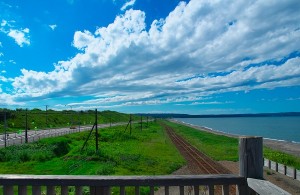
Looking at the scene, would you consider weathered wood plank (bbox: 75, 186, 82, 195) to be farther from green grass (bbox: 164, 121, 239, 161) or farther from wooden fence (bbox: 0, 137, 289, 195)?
green grass (bbox: 164, 121, 239, 161)

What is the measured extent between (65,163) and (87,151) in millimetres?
5750

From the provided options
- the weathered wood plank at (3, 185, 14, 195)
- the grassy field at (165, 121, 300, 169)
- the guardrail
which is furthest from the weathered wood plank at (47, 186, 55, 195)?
the grassy field at (165, 121, 300, 169)

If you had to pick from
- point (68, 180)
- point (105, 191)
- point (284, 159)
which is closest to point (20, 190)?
point (68, 180)

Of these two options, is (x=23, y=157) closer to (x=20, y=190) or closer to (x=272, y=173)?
(x=272, y=173)

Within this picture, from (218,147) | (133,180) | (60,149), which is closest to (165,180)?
(133,180)

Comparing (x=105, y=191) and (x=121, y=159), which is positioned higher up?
(x=105, y=191)

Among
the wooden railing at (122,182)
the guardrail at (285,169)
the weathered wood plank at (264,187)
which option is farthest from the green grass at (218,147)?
the weathered wood plank at (264,187)

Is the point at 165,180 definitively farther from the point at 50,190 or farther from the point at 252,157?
the point at 50,190

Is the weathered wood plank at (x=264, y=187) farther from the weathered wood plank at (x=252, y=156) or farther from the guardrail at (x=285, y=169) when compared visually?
the guardrail at (x=285, y=169)

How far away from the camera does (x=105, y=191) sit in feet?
11.3

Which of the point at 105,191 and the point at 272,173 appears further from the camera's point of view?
the point at 272,173

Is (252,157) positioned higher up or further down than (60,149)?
higher up

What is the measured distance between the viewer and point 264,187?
2.87 metres

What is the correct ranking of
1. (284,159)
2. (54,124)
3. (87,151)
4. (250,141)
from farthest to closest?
(54,124) → (284,159) → (87,151) → (250,141)
